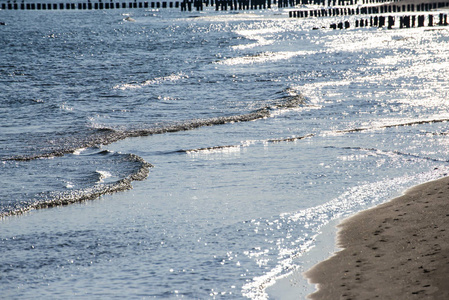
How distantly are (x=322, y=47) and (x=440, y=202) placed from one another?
28992 mm

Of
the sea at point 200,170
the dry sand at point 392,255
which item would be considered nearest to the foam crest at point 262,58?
the sea at point 200,170

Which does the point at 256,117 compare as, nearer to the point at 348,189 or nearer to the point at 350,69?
the point at 348,189

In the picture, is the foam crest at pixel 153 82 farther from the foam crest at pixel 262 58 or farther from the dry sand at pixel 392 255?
the dry sand at pixel 392 255

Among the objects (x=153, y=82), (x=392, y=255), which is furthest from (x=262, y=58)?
(x=392, y=255)

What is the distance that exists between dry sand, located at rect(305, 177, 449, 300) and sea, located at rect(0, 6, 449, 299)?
0.81ft

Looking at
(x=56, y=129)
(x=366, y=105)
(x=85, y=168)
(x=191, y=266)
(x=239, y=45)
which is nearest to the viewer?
(x=191, y=266)

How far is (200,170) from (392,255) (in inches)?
180

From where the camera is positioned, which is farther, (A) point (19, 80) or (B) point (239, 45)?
(B) point (239, 45)

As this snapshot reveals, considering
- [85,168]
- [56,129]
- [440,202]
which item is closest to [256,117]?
[56,129]

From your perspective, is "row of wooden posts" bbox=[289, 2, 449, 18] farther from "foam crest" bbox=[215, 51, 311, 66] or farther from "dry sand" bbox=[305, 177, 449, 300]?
"dry sand" bbox=[305, 177, 449, 300]

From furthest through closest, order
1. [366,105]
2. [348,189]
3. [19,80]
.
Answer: [19,80], [366,105], [348,189]

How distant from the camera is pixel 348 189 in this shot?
882cm

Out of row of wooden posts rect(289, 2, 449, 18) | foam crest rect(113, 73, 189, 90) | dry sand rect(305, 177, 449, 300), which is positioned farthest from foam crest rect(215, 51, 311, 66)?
row of wooden posts rect(289, 2, 449, 18)

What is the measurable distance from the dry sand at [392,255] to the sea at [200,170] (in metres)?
0.25
